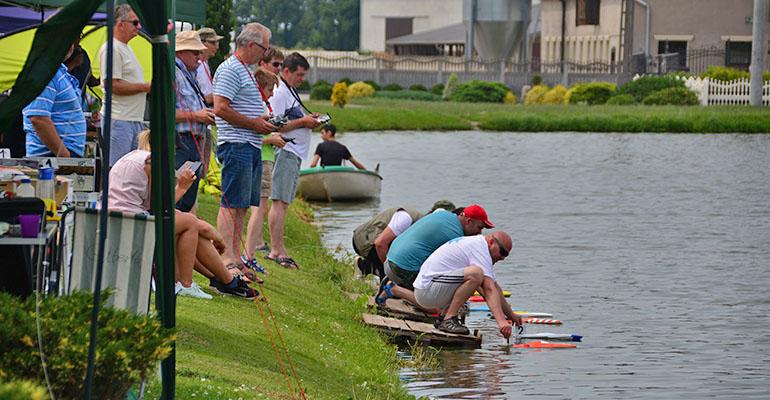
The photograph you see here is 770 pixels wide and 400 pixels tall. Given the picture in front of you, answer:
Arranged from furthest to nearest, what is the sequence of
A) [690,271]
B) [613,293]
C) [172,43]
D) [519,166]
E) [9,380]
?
[519,166] → [690,271] → [613,293] → [172,43] → [9,380]

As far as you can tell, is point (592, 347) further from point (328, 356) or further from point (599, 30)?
point (599, 30)

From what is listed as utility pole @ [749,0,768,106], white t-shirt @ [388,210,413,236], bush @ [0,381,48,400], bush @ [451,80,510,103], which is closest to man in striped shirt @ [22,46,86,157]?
white t-shirt @ [388,210,413,236]

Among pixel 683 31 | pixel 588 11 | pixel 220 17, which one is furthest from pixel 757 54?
pixel 220 17

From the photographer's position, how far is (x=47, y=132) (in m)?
10.5

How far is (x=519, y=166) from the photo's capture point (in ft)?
119

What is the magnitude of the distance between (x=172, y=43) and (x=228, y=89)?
172 inches

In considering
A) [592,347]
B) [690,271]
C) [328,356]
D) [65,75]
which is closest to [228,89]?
[65,75]

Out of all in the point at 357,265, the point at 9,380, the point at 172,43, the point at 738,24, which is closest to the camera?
the point at 9,380

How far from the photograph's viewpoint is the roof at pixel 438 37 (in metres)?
94.7

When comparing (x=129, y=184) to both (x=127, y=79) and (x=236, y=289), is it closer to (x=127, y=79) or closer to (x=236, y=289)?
(x=127, y=79)

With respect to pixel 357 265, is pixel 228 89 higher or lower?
higher

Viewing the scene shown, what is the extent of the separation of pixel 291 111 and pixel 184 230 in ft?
12.8

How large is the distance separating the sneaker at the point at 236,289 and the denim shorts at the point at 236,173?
83 centimetres

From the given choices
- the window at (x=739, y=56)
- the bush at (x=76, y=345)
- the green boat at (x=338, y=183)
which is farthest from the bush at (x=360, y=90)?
the bush at (x=76, y=345)
